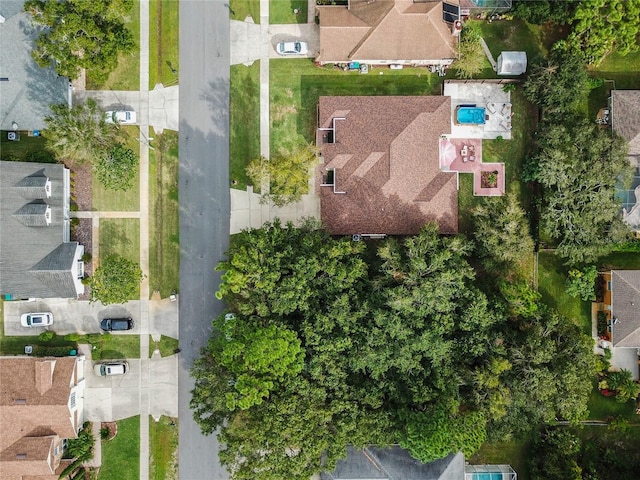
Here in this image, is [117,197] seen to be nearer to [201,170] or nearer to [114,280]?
[201,170]

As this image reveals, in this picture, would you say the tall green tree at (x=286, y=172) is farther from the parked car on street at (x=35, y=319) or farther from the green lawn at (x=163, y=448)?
the green lawn at (x=163, y=448)

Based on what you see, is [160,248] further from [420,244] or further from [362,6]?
[362,6]

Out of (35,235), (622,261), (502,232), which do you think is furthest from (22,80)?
(622,261)

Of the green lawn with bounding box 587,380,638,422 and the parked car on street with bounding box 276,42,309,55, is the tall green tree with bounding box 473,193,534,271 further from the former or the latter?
the parked car on street with bounding box 276,42,309,55

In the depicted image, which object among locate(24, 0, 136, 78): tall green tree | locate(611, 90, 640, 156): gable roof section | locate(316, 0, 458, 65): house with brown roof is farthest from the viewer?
locate(611, 90, 640, 156): gable roof section

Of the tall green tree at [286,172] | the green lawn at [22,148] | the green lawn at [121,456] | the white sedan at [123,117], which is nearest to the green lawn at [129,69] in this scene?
the white sedan at [123,117]

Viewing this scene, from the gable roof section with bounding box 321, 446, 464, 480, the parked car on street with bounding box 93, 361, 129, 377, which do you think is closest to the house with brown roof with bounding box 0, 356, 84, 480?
the parked car on street with bounding box 93, 361, 129, 377

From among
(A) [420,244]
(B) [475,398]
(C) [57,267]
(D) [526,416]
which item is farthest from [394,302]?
(C) [57,267]
